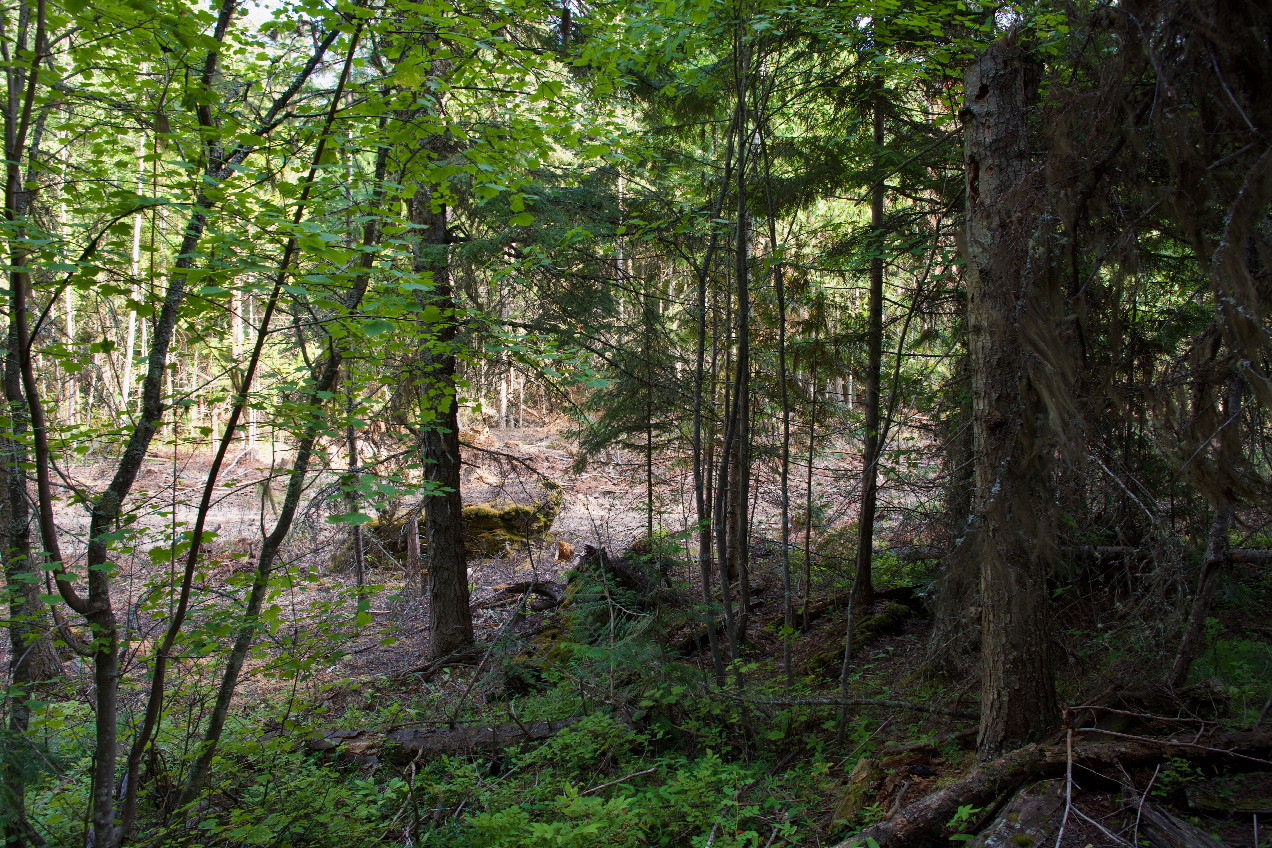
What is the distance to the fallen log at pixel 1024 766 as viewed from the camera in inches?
120

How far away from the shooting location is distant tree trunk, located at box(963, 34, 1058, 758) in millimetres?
3328

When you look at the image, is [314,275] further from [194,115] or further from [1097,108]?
[1097,108]

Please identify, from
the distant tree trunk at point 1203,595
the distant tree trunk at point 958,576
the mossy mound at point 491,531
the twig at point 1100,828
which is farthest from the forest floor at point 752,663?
the distant tree trunk at point 958,576

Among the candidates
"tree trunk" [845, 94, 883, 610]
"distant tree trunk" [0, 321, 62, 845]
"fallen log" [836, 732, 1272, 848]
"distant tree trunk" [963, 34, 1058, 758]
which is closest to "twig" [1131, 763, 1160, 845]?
"fallen log" [836, 732, 1272, 848]

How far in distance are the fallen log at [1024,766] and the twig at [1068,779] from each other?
0.11 feet

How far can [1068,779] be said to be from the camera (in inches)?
117

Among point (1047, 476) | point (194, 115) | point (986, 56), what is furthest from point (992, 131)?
point (194, 115)

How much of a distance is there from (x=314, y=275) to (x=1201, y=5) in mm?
3439

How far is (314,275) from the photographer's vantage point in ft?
8.98

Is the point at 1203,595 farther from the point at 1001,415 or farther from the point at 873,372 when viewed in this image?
the point at 873,372

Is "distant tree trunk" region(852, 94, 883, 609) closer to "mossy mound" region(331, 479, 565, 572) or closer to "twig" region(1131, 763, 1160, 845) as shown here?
"twig" region(1131, 763, 1160, 845)

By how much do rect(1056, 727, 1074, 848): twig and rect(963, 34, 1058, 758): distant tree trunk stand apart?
33cm

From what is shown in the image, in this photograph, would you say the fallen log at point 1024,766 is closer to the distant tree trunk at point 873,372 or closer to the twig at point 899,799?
the twig at point 899,799

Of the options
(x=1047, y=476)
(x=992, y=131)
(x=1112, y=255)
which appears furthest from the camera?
(x=992, y=131)
